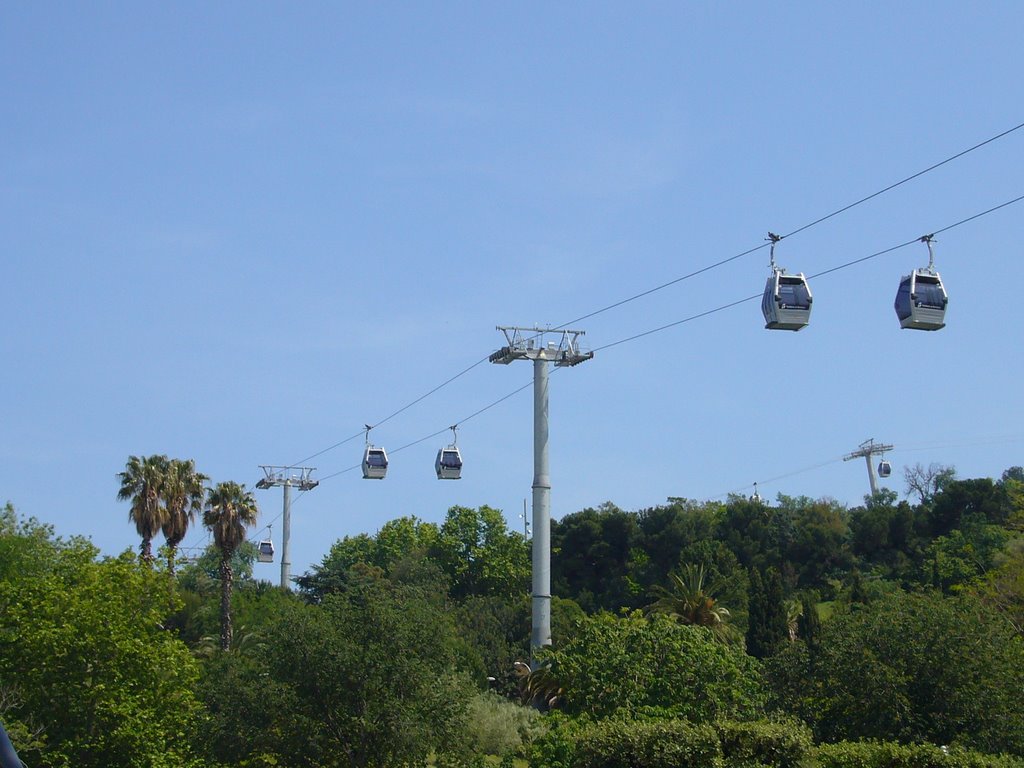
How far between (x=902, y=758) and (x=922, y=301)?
26.7ft

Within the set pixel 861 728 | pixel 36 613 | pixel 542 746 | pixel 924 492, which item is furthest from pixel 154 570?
pixel 924 492

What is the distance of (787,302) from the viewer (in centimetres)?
2319

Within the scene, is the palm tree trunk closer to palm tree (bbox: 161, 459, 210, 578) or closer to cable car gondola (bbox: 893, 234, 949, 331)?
palm tree (bbox: 161, 459, 210, 578)

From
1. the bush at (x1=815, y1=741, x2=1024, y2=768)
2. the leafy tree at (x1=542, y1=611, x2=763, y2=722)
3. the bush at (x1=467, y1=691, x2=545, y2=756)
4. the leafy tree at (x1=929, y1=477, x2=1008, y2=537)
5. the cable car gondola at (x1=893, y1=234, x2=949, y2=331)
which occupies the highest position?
the leafy tree at (x1=929, y1=477, x2=1008, y2=537)

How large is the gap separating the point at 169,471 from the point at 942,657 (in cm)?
4003

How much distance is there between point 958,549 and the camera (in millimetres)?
81312

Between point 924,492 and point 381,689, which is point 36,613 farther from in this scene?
point 924,492

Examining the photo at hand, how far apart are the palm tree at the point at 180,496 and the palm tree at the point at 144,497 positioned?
36 centimetres

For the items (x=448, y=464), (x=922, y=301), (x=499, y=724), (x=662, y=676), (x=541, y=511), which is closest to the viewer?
(x=922, y=301)

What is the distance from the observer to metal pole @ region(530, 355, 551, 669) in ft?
145

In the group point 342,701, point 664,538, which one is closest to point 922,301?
point 342,701

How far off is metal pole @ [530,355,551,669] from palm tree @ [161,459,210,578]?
19.6 m

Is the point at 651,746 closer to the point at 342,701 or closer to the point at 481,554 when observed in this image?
the point at 342,701

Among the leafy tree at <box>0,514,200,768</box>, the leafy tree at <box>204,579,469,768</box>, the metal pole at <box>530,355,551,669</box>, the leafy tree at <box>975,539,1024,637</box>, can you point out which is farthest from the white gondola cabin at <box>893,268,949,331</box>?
the leafy tree at <box>975,539,1024,637</box>
